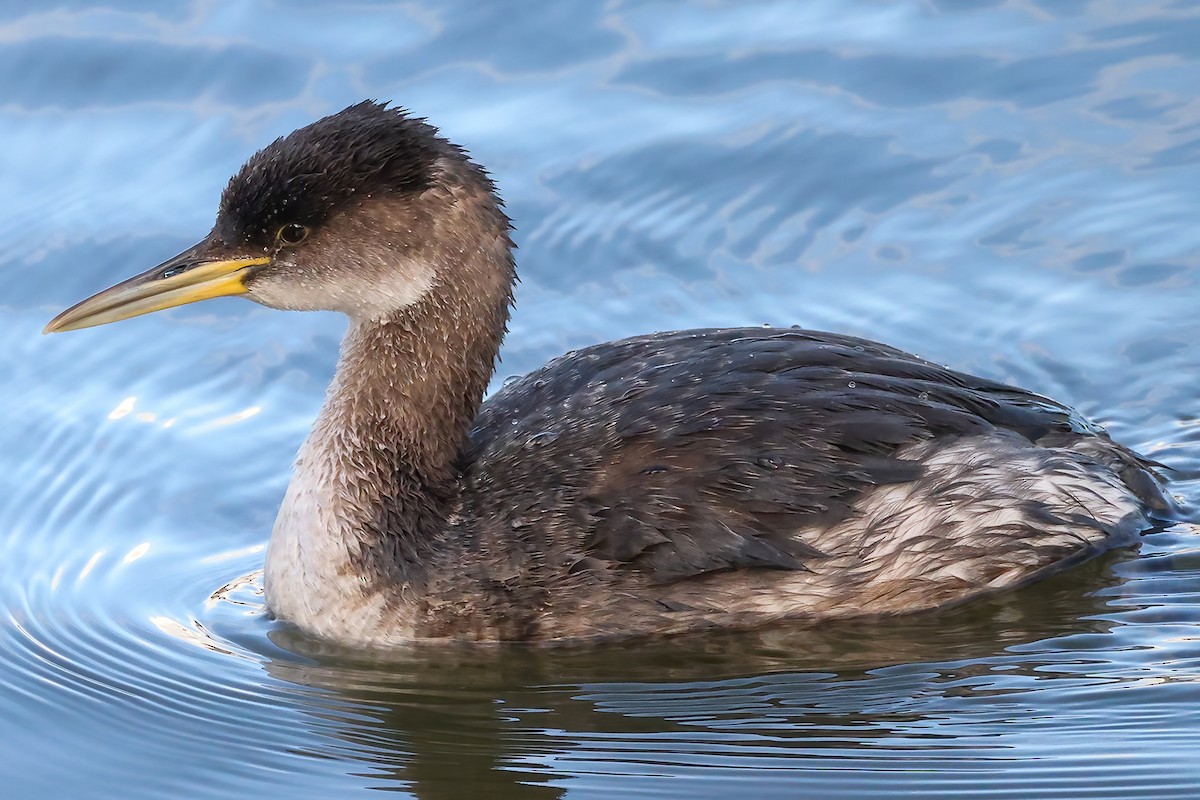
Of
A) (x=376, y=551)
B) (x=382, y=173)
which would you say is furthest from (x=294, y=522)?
(x=382, y=173)

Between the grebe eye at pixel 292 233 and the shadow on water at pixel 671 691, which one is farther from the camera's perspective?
the grebe eye at pixel 292 233

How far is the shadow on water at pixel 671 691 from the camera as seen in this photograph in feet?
23.5

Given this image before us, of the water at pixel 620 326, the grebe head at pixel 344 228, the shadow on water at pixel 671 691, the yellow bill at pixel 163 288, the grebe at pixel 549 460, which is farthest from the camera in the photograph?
the yellow bill at pixel 163 288

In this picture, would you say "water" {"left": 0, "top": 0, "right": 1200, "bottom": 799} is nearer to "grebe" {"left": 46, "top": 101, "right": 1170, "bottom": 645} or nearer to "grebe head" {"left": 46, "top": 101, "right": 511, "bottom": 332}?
"grebe" {"left": 46, "top": 101, "right": 1170, "bottom": 645}

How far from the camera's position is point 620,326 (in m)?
10.4

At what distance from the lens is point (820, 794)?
22.4 feet

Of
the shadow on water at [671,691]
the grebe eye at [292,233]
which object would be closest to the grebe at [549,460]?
the grebe eye at [292,233]

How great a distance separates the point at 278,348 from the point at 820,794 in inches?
179

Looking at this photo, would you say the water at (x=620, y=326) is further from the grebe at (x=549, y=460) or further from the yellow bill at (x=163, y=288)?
the yellow bill at (x=163, y=288)

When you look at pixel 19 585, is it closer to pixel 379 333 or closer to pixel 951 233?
pixel 379 333

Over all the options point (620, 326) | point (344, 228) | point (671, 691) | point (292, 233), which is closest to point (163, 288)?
point (292, 233)

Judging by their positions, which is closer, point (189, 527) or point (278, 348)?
point (189, 527)

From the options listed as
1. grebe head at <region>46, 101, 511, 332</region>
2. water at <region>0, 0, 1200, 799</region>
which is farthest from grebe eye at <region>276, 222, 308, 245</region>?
water at <region>0, 0, 1200, 799</region>

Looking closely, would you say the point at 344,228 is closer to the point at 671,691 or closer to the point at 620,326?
the point at 671,691
